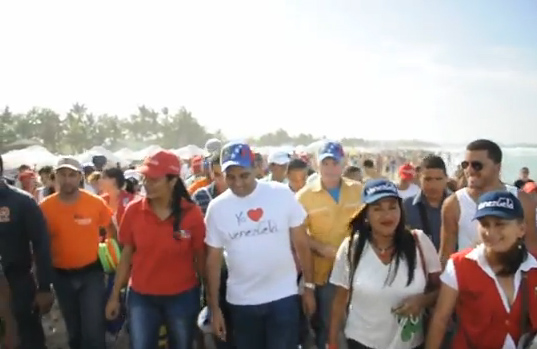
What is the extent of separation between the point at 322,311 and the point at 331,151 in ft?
4.61

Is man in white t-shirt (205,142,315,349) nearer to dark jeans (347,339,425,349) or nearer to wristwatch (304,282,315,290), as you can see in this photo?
wristwatch (304,282,315,290)

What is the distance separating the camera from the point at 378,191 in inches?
128

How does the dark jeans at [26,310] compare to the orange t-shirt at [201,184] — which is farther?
the orange t-shirt at [201,184]

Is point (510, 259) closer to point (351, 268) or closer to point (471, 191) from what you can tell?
point (351, 268)

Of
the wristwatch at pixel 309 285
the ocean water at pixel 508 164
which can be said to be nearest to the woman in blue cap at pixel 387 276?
the wristwatch at pixel 309 285

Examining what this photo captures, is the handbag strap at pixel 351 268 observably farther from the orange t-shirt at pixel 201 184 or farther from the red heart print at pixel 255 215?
the orange t-shirt at pixel 201 184

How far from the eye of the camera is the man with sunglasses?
12.3 feet

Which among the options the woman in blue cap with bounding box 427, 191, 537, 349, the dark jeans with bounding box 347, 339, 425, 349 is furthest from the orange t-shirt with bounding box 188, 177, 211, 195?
the woman in blue cap with bounding box 427, 191, 537, 349

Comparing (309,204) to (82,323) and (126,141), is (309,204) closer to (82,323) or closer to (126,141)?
(82,323)

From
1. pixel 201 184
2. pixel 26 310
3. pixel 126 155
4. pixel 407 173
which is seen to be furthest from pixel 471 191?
pixel 126 155

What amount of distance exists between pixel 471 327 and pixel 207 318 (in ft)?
7.11

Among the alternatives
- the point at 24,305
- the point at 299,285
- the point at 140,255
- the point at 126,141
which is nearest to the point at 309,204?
the point at 299,285

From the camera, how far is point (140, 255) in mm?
4141

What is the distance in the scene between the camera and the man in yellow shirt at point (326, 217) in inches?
188
